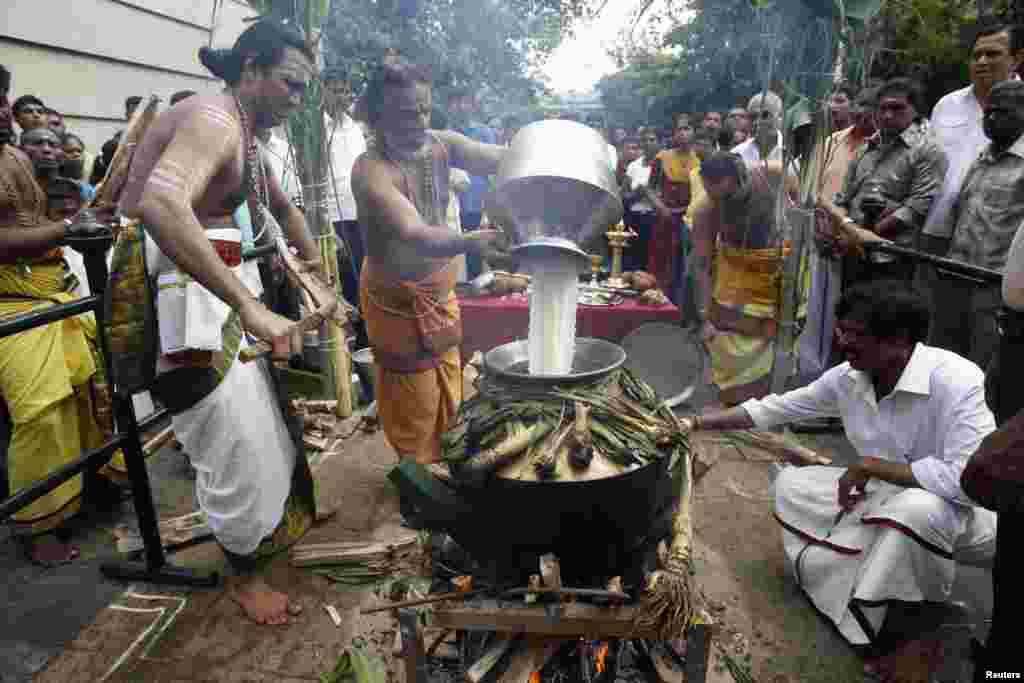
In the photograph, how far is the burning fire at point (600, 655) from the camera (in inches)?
76.2

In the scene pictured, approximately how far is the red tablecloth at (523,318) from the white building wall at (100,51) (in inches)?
96.3

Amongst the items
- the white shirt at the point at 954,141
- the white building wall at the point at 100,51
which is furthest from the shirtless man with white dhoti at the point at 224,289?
the white shirt at the point at 954,141

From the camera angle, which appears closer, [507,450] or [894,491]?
[507,450]

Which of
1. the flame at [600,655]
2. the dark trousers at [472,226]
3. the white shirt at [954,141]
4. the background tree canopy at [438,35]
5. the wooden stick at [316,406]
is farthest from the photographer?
the dark trousers at [472,226]

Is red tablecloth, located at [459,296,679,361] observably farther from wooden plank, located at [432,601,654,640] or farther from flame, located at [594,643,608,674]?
wooden plank, located at [432,601,654,640]

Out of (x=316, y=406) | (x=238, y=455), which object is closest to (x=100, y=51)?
(x=316, y=406)

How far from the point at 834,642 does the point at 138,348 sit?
2744 mm

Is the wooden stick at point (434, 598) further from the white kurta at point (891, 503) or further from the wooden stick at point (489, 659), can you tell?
the white kurta at point (891, 503)

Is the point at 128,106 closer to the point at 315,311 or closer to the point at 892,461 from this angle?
the point at 315,311

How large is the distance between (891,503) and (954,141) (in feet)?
Result: 9.90

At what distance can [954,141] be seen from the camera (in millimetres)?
4152

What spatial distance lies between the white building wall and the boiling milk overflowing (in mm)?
3218

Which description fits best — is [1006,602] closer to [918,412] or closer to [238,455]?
[918,412]

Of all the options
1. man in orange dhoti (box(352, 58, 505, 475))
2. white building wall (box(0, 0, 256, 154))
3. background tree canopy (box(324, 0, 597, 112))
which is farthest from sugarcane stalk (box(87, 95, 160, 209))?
background tree canopy (box(324, 0, 597, 112))
